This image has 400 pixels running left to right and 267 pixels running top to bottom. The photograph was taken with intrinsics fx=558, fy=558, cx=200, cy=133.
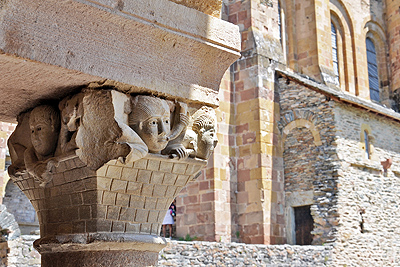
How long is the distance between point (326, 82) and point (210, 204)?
5437 millimetres

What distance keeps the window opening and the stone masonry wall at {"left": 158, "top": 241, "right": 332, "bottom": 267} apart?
0.89 metres

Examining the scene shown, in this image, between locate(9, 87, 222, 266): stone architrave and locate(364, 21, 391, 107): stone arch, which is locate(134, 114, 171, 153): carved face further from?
locate(364, 21, 391, 107): stone arch

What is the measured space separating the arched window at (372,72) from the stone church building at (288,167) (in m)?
4.29

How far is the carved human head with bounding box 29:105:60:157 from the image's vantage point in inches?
127

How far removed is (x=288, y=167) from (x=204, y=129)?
34.4 feet

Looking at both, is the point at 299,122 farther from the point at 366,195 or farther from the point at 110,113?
the point at 110,113

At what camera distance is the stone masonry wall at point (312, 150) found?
12883 millimetres

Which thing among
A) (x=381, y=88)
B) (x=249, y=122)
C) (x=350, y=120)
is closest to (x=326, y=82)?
(x=350, y=120)

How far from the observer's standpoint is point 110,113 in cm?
302

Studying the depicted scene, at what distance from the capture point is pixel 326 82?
51.7 feet

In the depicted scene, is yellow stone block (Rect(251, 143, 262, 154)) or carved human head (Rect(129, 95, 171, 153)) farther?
yellow stone block (Rect(251, 143, 262, 154))

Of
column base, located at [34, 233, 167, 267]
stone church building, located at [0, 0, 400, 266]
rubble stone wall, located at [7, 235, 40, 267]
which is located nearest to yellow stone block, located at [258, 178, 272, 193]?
stone church building, located at [0, 0, 400, 266]

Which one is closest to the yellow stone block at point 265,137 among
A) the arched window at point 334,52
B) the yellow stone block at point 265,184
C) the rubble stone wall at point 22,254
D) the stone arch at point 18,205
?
the yellow stone block at point 265,184

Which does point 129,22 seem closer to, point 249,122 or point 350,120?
point 249,122
